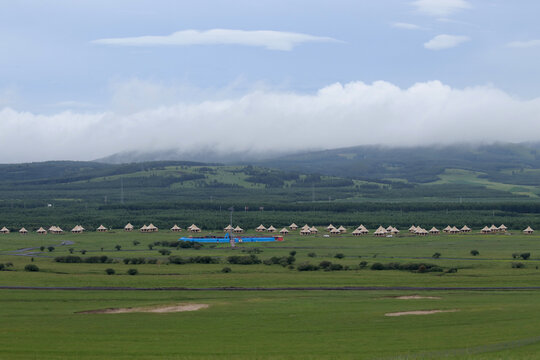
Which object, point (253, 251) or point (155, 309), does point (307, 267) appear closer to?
point (253, 251)

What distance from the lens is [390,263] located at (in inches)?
4232

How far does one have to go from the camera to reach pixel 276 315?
6762cm

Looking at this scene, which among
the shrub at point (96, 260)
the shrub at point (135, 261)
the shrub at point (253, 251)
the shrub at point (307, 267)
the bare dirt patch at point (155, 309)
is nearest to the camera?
the bare dirt patch at point (155, 309)

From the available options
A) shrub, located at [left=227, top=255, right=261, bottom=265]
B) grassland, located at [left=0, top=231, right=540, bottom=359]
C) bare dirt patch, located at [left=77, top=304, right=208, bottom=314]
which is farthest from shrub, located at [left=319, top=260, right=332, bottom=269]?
bare dirt patch, located at [left=77, top=304, right=208, bottom=314]

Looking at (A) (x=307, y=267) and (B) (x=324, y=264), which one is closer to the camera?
(A) (x=307, y=267)

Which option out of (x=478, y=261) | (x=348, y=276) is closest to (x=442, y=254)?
(x=478, y=261)

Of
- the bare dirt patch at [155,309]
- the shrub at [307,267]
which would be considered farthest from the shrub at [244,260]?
the bare dirt patch at [155,309]

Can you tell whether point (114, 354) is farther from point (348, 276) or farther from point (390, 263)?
point (390, 263)

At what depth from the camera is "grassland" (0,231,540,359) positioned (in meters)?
52.9

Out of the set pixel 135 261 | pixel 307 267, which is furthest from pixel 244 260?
pixel 135 261

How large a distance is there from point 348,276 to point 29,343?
169 ft

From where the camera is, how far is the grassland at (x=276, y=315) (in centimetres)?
5288

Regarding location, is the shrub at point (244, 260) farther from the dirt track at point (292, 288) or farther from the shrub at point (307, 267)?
the dirt track at point (292, 288)

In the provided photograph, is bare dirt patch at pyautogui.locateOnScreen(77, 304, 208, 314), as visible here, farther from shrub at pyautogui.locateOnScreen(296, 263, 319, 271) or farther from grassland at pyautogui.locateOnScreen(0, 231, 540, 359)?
shrub at pyautogui.locateOnScreen(296, 263, 319, 271)
